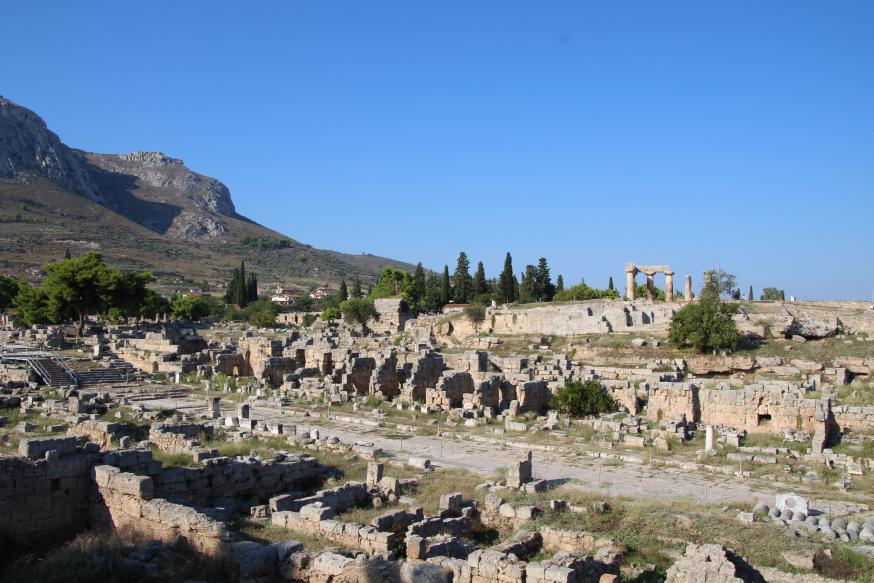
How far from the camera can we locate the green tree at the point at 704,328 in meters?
32.8

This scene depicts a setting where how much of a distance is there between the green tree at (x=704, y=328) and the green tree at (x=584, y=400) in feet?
38.2

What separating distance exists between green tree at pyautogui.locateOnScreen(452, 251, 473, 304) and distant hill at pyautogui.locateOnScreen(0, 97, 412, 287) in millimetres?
52013

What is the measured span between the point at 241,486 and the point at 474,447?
24.4ft

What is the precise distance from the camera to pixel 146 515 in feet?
31.9

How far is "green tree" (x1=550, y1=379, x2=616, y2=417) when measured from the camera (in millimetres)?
22828

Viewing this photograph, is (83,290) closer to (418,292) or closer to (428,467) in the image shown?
(418,292)

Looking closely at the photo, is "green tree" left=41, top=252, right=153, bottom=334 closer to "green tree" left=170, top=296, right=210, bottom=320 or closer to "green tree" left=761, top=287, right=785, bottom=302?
"green tree" left=170, top=296, right=210, bottom=320

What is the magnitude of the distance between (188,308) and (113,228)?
71.5 meters

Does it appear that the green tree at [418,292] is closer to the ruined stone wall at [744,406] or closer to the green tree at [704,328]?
the green tree at [704,328]

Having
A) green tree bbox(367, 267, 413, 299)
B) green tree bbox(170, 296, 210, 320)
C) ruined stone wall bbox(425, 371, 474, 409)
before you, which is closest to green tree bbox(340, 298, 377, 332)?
green tree bbox(367, 267, 413, 299)

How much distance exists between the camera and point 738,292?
54.5m

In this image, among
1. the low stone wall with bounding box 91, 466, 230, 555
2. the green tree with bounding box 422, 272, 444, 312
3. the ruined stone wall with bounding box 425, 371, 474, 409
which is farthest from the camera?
the green tree with bounding box 422, 272, 444, 312

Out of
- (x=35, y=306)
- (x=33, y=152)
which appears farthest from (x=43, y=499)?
(x=33, y=152)

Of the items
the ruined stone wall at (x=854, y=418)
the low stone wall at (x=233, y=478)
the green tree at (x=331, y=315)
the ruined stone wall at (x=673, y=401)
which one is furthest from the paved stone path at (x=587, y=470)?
the green tree at (x=331, y=315)
